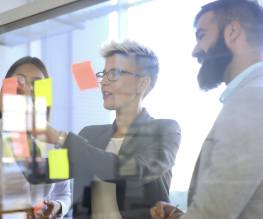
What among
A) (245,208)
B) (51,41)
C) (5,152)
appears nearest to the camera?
(245,208)

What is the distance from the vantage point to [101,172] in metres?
1.06

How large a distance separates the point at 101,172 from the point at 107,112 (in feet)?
0.71

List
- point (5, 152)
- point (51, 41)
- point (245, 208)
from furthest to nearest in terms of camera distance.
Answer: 1. point (5, 152)
2. point (51, 41)
3. point (245, 208)

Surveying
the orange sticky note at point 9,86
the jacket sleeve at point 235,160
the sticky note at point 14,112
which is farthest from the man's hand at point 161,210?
the orange sticky note at point 9,86

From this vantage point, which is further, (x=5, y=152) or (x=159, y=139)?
(x=5, y=152)

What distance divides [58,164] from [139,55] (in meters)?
0.55

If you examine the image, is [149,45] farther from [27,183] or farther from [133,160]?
[27,183]

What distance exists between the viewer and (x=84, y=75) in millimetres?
1176

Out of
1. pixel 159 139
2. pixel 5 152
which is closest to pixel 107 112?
pixel 159 139

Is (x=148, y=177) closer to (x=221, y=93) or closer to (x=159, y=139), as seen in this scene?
(x=159, y=139)

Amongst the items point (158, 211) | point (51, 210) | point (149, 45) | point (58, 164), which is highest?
point (149, 45)

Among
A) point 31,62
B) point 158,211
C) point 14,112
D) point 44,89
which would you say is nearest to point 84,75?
point 44,89

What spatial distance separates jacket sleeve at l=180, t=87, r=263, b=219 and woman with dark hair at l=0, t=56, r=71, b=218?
2.00 feet

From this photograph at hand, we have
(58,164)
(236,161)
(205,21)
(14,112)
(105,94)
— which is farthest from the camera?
(14,112)
